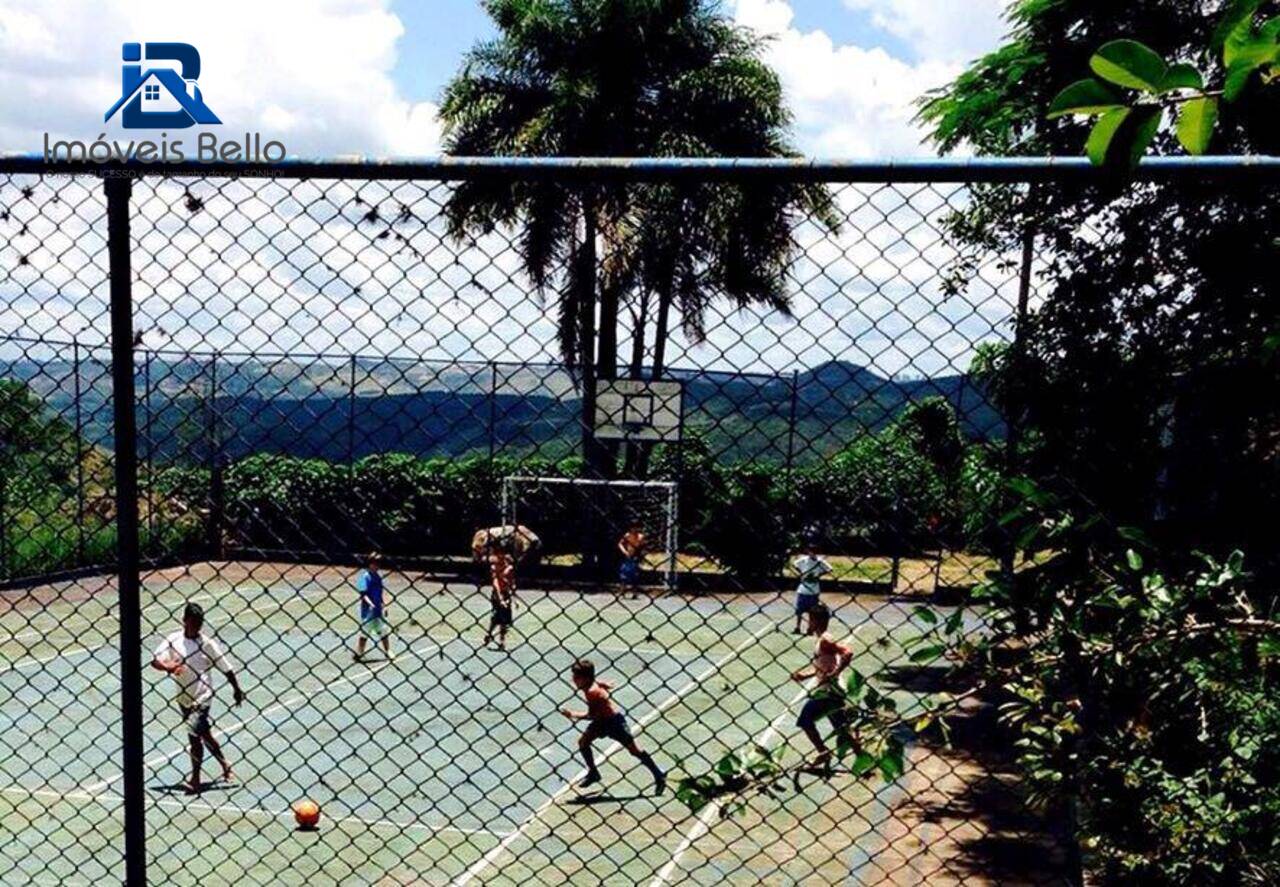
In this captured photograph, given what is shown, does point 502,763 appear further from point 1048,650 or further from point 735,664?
point 1048,650

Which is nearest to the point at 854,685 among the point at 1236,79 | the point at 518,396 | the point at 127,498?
the point at 1236,79

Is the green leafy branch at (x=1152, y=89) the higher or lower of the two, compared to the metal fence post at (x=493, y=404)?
higher

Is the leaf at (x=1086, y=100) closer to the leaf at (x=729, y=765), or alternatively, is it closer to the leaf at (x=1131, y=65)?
the leaf at (x=1131, y=65)

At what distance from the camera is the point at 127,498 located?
3340mm

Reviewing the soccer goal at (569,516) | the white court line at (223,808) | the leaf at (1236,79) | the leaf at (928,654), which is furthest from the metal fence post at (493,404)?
Answer: the soccer goal at (569,516)

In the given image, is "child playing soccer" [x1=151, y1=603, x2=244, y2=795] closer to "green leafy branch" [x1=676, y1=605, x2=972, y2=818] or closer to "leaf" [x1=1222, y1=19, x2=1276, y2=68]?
"green leafy branch" [x1=676, y1=605, x2=972, y2=818]

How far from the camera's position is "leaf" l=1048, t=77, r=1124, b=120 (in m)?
1.50

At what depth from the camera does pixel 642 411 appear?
479 centimetres

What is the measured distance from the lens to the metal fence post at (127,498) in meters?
3.27

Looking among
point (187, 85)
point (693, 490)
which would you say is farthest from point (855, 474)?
point (693, 490)

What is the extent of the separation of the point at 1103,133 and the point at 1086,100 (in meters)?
0.06

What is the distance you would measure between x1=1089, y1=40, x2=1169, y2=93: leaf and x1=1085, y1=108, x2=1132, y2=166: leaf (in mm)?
104

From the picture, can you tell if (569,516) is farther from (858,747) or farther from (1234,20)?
(1234,20)

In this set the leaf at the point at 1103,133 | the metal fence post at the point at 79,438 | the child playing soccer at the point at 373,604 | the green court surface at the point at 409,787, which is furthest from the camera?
the child playing soccer at the point at 373,604
